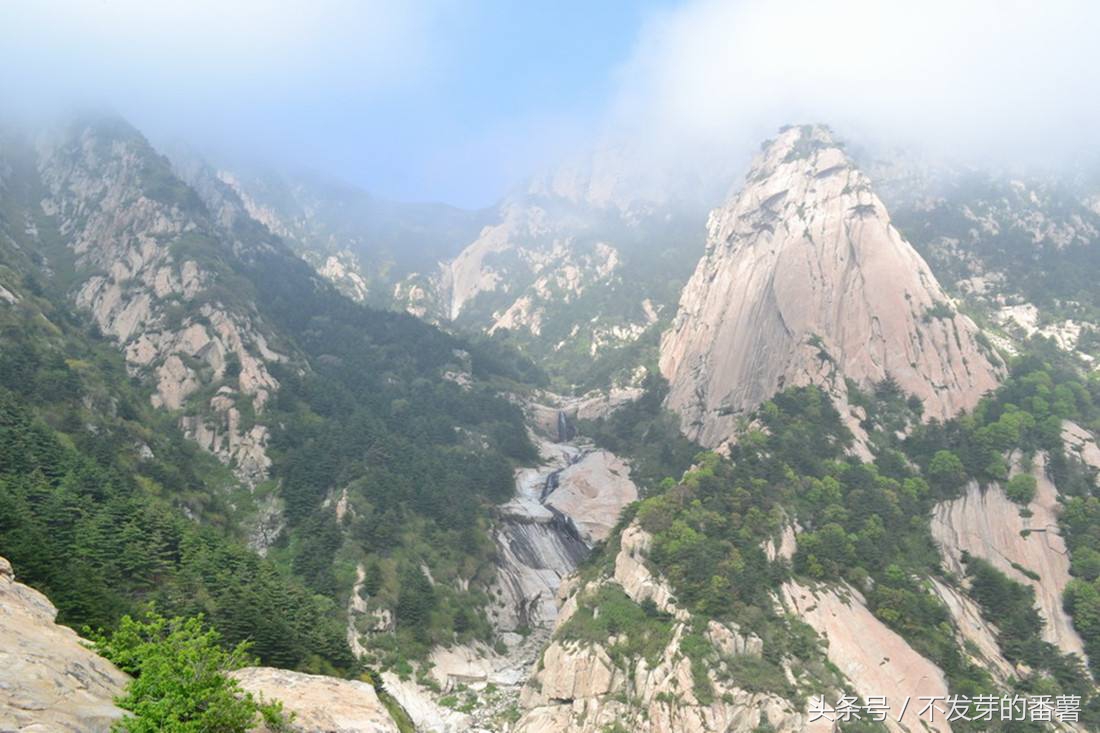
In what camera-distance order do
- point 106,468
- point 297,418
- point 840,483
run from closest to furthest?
point 106,468, point 840,483, point 297,418

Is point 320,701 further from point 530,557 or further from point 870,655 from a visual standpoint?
point 530,557

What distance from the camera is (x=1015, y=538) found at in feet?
237

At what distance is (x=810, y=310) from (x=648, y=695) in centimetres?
7693

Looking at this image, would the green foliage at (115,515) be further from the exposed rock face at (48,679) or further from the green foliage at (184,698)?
the green foliage at (184,698)

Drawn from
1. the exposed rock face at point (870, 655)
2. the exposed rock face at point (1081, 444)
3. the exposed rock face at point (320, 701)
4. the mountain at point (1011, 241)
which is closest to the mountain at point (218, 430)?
the exposed rock face at point (320, 701)

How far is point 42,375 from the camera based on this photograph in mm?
75125

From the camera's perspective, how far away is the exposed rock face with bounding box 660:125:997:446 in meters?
99.8

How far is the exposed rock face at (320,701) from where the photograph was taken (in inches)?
877

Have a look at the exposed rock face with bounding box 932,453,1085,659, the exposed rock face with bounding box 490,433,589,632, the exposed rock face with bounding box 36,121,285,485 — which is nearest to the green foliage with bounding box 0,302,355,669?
the exposed rock face with bounding box 36,121,285,485

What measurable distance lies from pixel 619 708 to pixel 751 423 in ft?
164

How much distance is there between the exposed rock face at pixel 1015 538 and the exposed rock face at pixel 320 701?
66.7 metres

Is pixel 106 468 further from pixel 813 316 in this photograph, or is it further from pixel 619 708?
pixel 813 316

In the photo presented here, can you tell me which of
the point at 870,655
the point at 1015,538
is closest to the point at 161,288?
the point at 870,655

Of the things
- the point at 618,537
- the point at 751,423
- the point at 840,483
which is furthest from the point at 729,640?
the point at 751,423
